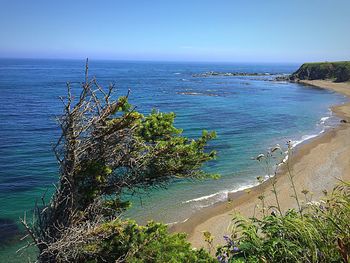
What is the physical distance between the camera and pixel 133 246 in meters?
7.98

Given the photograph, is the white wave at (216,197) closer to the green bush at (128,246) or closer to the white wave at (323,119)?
the green bush at (128,246)

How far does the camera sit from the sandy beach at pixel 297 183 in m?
17.2

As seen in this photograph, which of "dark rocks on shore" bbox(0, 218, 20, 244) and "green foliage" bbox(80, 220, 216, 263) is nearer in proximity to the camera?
"green foliage" bbox(80, 220, 216, 263)

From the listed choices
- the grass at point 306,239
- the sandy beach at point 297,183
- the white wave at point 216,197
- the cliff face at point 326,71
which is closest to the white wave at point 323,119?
the sandy beach at point 297,183

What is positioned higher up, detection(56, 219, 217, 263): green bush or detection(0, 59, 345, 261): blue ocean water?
detection(56, 219, 217, 263): green bush

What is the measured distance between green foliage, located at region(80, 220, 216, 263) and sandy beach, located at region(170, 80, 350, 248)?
2396mm

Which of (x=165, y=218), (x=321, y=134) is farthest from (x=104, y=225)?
(x=321, y=134)

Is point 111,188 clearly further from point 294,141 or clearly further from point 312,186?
point 294,141

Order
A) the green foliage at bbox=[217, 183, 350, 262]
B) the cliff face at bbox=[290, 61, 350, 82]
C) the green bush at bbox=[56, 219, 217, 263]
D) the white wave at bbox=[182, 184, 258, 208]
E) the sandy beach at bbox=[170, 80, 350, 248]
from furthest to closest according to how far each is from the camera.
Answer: the cliff face at bbox=[290, 61, 350, 82], the white wave at bbox=[182, 184, 258, 208], the sandy beach at bbox=[170, 80, 350, 248], the green bush at bbox=[56, 219, 217, 263], the green foliage at bbox=[217, 183, 350, 262]

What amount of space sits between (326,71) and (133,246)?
109916 mm

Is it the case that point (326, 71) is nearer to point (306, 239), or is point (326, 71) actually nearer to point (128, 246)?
point (128, 246)

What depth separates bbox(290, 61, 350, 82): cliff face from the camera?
97.1 metres

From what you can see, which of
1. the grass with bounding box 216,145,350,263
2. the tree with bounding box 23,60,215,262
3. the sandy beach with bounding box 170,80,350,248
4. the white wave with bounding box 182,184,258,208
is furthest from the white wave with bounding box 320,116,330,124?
the grass with bounding box 216,145,350,263

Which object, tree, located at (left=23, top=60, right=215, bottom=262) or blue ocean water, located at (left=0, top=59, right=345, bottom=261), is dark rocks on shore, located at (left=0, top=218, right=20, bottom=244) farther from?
tree, located at (left=23, top=60, right=215, bottom=262)
